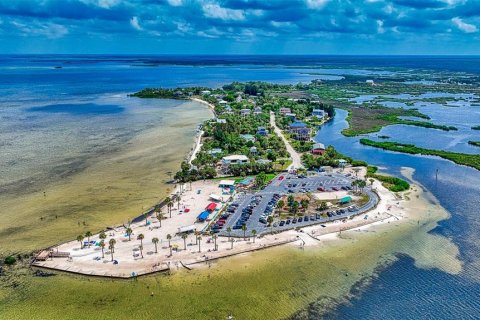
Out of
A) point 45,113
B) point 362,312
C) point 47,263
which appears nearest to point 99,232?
point 47,263

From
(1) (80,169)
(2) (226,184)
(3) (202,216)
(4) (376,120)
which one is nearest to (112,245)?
(3) (202,216)

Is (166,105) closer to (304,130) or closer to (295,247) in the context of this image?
(304,130)

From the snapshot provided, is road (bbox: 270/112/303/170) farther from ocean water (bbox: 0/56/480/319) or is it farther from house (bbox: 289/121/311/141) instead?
ocean water (bbox: 0/56/480/319)

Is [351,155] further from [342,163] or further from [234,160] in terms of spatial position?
[234,160]

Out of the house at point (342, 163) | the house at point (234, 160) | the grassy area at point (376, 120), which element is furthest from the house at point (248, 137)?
the grassy area at point (376, 120)

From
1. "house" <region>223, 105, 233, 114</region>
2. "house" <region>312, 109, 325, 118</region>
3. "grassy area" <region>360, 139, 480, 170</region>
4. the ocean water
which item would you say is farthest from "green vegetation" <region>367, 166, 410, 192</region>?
"house" <region>223, 105, 233, 114</region>

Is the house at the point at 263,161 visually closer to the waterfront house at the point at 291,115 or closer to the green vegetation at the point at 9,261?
the green vegetation at the point at 9,261
